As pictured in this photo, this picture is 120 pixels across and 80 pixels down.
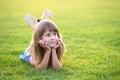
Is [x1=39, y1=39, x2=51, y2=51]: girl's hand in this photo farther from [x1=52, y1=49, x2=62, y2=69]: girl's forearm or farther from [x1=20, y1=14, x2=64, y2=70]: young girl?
[x1=52, y1=49, x2=62, y2=69]: girl's forearm

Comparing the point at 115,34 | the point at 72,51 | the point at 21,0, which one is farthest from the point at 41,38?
the point at 21,0

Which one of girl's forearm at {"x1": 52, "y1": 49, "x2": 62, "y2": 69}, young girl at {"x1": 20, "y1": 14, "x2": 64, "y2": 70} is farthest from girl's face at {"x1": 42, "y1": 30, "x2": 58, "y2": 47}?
girl's forearm at {"x1": 52, "y1": 49, "x2": 62, "y2": 69}

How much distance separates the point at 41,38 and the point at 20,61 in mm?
994

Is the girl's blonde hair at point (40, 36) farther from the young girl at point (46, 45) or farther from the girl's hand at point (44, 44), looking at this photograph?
the girl's hand at point (44, 44)

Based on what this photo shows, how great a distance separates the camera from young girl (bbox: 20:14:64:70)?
588cm

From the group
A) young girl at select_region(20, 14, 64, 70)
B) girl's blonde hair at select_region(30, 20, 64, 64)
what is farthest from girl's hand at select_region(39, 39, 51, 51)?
girl's blonde hair at select_region(30, 20, 64, 64)

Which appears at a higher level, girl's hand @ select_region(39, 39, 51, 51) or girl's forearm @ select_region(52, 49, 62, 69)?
girl's hand @ select_region(39, 39, 51, 51)

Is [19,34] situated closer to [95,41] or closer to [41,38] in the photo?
[95,41]

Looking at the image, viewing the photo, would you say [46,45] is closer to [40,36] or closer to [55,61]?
[40,36]

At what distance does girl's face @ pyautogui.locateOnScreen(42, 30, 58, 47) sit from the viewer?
5883 mm

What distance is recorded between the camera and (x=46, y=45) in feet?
19.2

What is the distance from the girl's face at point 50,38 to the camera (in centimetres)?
588

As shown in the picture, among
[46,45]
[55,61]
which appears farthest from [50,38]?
[55,61]

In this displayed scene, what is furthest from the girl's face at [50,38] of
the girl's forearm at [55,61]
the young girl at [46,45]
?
the girl's forearm at [55,61]
